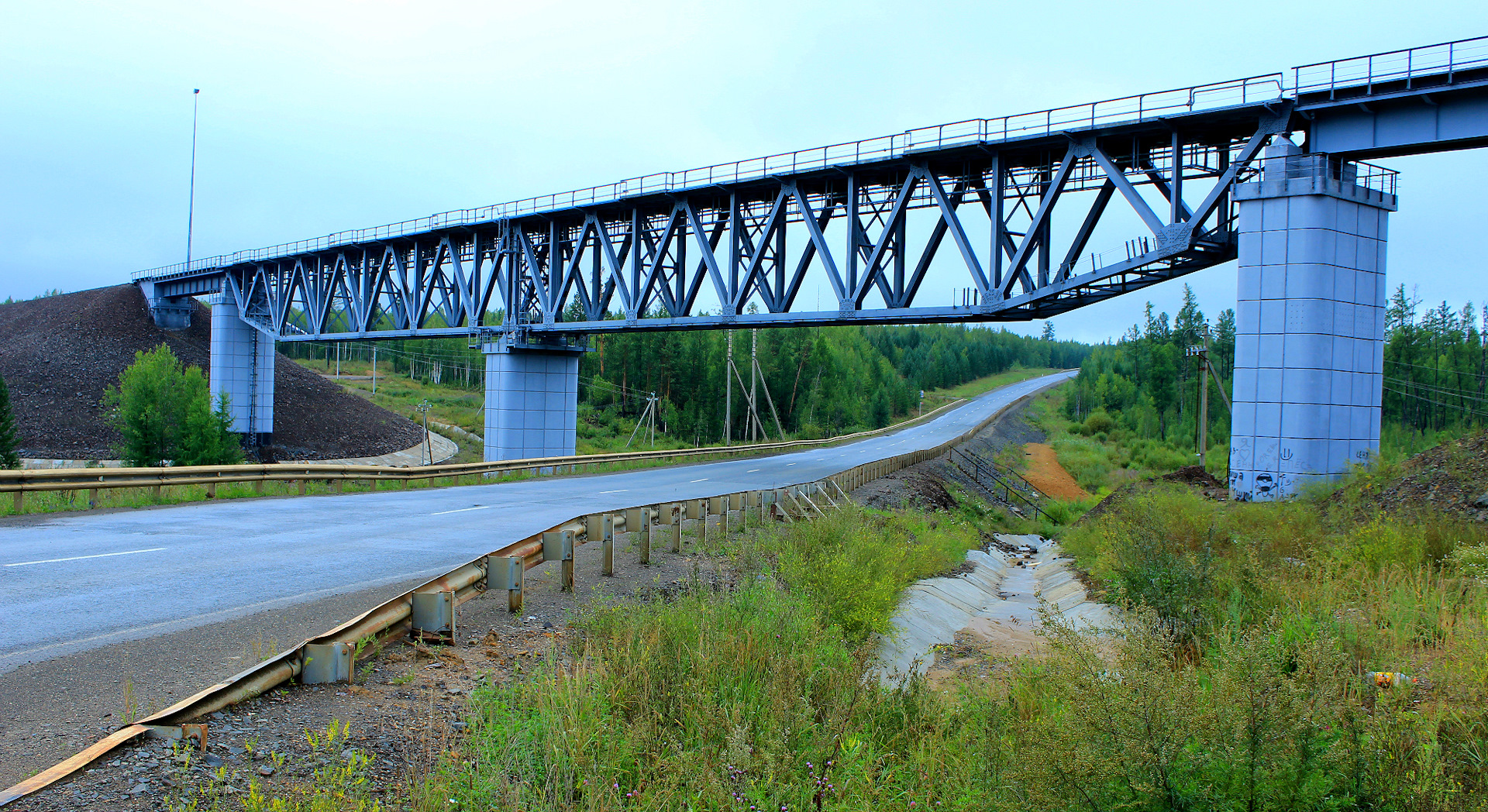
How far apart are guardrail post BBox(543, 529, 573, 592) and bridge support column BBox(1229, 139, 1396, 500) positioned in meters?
16.5

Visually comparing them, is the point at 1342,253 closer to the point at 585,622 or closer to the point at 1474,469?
the point at 1474,469

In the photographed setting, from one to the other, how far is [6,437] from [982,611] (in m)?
53.6

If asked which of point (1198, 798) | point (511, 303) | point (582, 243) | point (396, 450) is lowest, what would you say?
point (396, 450)

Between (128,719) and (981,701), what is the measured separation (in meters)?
6.23

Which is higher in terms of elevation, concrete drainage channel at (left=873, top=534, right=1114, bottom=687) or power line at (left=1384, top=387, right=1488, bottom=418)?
power line at (left=1384, top=387, right=1488, bottom=418)

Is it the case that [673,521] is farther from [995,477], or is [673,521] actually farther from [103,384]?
[103,384]

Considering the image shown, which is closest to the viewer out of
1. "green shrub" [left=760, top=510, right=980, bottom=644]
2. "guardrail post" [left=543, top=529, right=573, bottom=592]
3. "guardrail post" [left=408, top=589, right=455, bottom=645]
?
"guardrail post" [left=408, top=589, right=455, bottom=645]

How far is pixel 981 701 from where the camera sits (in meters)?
7.82

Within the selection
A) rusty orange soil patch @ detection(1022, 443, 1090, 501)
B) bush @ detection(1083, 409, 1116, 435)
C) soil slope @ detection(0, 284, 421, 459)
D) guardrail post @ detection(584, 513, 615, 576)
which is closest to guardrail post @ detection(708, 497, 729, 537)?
guardrail post @ detection(584, 513, 615, 576)

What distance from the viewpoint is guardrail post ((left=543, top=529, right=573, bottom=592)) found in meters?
10.7

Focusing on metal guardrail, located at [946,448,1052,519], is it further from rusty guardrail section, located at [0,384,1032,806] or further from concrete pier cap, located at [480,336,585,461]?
rusty guardrail section, located at [0,384,1032,806]

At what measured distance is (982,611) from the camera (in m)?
17.3

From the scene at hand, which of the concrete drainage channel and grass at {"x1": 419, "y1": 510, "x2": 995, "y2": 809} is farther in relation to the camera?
the concrete drainage channel

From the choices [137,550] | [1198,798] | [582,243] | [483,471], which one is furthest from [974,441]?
[1198,798]
